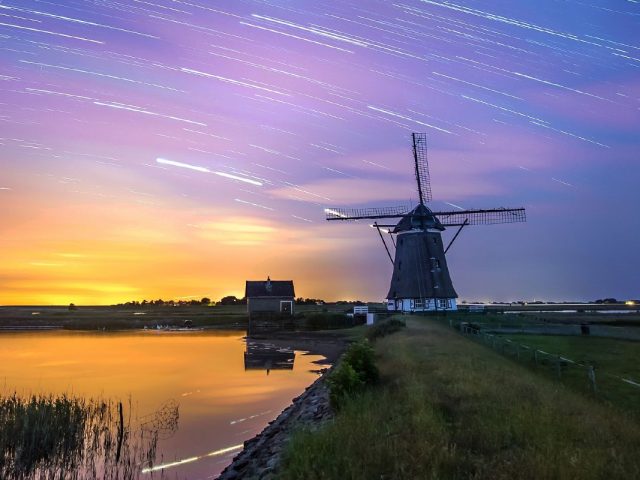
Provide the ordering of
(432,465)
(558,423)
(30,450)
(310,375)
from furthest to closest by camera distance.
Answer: (310,375)
(30,450)
(558,423)
(432,465)

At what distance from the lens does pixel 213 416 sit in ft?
82.6

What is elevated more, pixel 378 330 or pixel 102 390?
pixel 378 330

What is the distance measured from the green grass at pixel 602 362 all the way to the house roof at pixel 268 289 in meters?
60.3

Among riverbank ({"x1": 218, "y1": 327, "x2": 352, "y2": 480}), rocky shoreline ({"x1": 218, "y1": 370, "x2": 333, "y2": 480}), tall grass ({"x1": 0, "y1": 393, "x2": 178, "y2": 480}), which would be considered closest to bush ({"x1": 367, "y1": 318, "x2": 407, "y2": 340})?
riverbank ({"x1": 218, "y1": 327, "x2": 352, "y2": 480})

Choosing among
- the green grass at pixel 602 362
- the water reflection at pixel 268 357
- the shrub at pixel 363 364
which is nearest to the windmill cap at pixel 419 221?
the water reflection at pixel 268 357

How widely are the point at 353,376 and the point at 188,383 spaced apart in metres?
22.4

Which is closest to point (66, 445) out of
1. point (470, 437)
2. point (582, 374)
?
point (470, 437)

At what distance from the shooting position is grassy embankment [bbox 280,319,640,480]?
8.43 m

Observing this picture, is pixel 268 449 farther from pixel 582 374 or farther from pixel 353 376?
pixel 582 374

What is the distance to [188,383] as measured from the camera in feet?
118

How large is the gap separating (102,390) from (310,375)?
15.1 meters

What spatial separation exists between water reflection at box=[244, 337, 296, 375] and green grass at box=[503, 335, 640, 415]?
21483 mm

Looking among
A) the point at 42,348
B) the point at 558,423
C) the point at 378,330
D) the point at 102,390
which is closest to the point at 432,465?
the point at 558,423

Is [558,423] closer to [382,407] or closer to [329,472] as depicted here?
[382,407]
